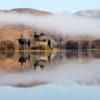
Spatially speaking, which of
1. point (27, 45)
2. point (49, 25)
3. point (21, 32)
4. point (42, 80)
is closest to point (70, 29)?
point (49, 25)

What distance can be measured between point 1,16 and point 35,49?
81.5 m

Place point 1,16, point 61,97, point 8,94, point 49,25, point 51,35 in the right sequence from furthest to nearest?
1. point 1,16
2. point 49,25
3. point 51,35
4. point 8,94
5. point 61,97

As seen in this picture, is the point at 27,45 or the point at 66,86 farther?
the point at 27,45

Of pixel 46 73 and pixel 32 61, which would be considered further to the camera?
pixel 32 61

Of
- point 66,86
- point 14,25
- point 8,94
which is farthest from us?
point 14,25

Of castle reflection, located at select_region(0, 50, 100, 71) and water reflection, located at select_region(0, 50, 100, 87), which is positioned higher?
water reflection, located at select_region(0, 50, 100, 87)

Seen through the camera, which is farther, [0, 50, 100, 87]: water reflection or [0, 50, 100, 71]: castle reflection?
[0, 50, 100, 71]: castle reflection

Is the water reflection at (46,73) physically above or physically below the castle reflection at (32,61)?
above

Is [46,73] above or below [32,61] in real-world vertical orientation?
above

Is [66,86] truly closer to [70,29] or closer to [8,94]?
[8,94]

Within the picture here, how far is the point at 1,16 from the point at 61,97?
168 metres

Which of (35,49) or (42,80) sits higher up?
(42,80)

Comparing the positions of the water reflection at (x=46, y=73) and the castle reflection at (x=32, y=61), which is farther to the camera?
the castle reflection at (x=32, y=61)

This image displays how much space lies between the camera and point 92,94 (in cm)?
1290
